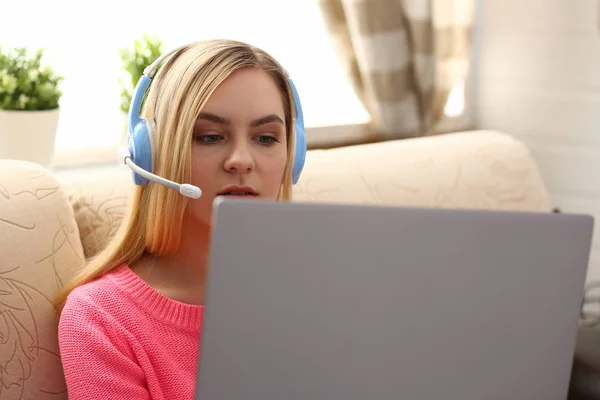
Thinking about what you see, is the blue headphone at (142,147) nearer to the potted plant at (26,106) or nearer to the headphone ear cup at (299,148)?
the headphone ear cup at (299,148)

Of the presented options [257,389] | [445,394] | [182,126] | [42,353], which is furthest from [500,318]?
[42,353]

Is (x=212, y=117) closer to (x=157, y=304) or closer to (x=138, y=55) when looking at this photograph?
(x=157, y=304)

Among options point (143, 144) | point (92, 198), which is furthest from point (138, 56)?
point (143, 144)

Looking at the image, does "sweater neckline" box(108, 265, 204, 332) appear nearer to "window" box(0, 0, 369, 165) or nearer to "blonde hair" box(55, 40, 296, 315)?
"blonde hair" box(55, 40, 296, 315)

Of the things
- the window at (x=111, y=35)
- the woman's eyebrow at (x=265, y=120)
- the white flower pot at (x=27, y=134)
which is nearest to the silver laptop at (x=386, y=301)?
the woman's eyebrow at (x=265, y=120)

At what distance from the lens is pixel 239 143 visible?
3.67 feet

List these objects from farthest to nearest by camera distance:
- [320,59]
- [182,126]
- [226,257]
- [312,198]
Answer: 1. [320,59]
2. [312,198]
3. [182,126]
4. [226,257]

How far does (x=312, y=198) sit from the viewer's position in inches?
63.9

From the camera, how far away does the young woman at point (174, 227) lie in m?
1.10

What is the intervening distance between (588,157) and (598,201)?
0.41ft

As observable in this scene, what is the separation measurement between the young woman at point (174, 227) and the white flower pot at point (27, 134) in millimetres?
464

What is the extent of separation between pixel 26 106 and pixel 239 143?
0.64 meters

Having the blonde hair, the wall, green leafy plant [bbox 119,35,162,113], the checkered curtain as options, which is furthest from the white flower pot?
the wall

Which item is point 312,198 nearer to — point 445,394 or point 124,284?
point 124,284
